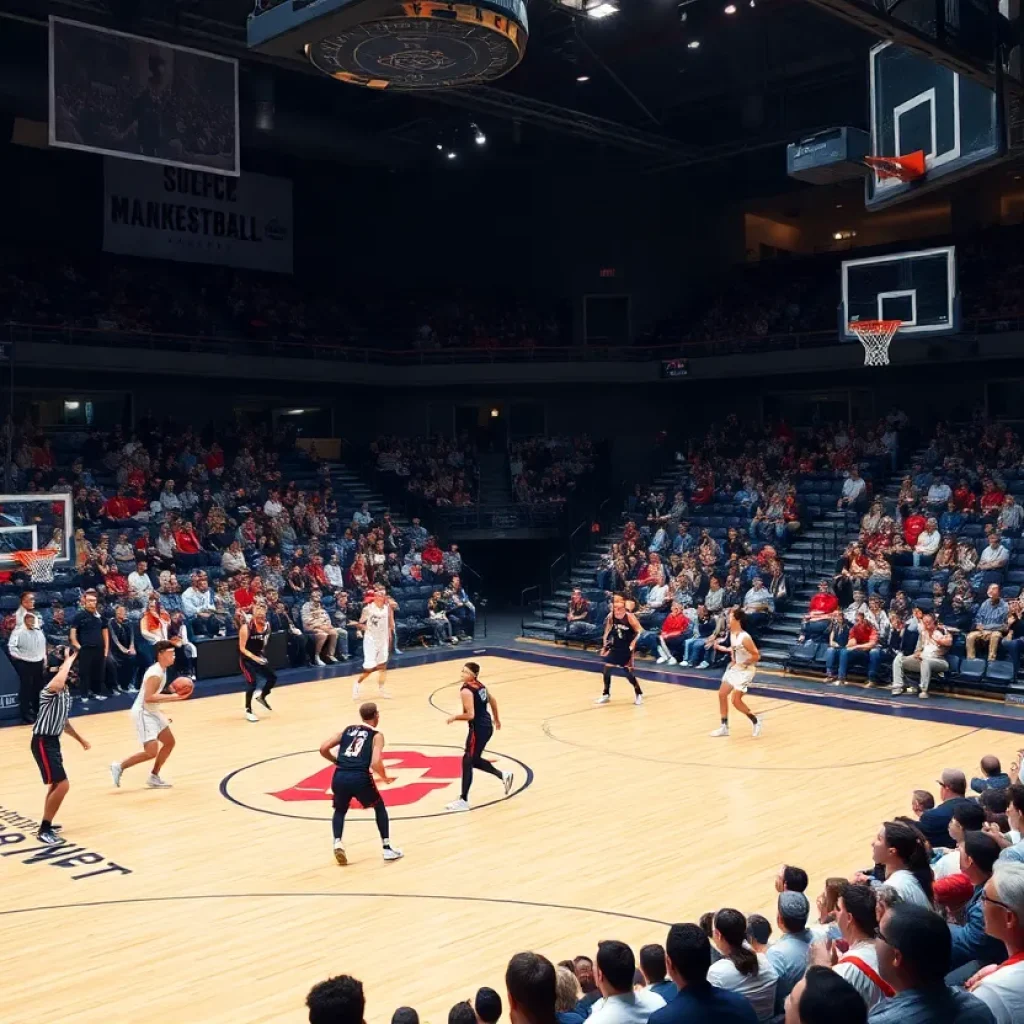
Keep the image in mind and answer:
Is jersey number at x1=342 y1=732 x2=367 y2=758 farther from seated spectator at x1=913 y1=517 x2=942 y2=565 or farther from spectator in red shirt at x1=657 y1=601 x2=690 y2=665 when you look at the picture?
seated spectator at x1=913 y1=517 x2=942 y2=565

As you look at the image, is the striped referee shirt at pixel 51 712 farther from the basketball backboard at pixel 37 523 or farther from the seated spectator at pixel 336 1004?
the basketball backboard at pixel 37 523

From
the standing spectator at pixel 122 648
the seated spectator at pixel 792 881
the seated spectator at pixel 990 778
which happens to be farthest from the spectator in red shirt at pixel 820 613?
the seated spectator at pixel 792 881

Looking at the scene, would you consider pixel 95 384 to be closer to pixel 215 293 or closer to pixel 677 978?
pixel 215 293

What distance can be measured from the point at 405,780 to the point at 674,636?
8.64m

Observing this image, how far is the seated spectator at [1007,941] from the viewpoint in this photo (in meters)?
3.82

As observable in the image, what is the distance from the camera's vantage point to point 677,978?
13.6 feet

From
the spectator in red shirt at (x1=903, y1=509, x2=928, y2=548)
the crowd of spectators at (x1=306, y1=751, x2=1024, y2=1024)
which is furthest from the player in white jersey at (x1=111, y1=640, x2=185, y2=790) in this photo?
the spectator in red shirt at (x1=903, y1=509, x2=928, y2=548)

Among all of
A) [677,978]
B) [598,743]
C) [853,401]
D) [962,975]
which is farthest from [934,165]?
[853,401]

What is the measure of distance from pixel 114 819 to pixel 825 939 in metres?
7.75

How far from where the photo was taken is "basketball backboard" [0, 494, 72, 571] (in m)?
17.2

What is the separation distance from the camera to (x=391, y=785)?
12195 mm

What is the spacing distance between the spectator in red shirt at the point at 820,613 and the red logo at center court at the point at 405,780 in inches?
310

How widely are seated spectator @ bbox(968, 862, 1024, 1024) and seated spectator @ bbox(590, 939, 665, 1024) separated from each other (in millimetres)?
1185

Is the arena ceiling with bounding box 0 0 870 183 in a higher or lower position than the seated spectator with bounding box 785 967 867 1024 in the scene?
higher
